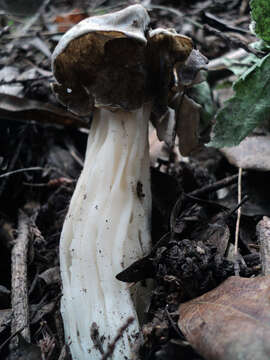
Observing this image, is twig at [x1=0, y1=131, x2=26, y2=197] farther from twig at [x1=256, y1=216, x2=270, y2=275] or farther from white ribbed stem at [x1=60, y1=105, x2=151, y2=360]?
twig at [x1=256, y1=216, x2=270, y2=275]

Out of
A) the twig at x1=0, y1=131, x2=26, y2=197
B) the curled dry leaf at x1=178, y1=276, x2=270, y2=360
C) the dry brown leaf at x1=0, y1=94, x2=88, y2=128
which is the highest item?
the dry brown leaf at x1=0, y1=94, x2=88, y2=128

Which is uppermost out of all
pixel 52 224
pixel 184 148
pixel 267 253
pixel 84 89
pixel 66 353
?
pixel 84 89

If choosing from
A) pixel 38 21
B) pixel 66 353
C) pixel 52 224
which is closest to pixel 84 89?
pixel 52 224

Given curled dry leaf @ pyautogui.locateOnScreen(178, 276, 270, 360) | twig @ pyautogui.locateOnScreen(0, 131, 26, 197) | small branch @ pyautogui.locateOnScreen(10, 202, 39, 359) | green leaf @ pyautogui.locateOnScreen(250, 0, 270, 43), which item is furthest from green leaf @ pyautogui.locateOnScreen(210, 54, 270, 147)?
twig @ pyautogui.locateOnScreen(0, 131, 26, 197)

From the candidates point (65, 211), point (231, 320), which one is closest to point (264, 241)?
point (231, 320)

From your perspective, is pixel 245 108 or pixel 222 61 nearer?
pixel 245 108

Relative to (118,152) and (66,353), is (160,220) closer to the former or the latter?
(118,152)

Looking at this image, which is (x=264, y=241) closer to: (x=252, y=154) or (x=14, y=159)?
(x=252, y=154)
